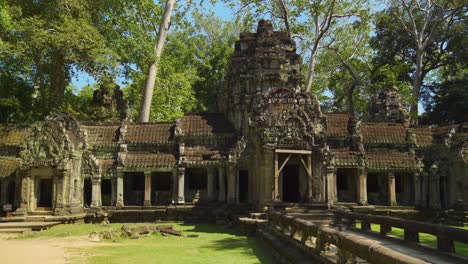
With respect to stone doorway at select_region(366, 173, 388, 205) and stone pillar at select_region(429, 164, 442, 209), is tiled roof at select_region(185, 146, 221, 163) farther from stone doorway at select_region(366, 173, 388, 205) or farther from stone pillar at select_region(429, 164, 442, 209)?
stone pillar at select_region(429, 164, 442, 209)

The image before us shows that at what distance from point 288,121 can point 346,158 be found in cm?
587

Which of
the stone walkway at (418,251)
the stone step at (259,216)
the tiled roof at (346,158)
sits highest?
the tiled roof at (346,158)

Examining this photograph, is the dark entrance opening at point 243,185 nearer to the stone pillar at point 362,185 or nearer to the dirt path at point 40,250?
the stone pillar at point 362,185

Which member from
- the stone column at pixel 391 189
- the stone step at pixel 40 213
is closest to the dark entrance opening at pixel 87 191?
the stone step at pixel 40 213

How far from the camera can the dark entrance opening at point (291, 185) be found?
2027cm

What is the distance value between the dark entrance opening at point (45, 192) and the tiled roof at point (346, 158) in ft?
46.8

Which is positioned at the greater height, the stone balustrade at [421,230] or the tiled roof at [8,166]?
the tiled roof at [8,166]

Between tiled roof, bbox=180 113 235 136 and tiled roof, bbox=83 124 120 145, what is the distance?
12.3 ft

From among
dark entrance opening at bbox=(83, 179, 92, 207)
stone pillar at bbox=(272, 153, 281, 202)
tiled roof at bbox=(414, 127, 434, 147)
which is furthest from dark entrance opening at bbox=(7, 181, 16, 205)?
tiled roof at bbox=(414, 127, 434, 147)

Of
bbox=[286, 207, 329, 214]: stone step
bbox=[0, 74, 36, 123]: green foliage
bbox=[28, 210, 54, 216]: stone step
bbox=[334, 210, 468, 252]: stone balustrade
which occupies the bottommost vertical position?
bbox=[28, 210, 54, 216]: stone step

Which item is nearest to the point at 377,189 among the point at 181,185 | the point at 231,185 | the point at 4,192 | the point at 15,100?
the point at 231,185

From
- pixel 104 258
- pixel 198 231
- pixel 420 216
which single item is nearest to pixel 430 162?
pixel 420 216

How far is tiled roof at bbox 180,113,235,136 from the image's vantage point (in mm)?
23219

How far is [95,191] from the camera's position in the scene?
21.9 m
